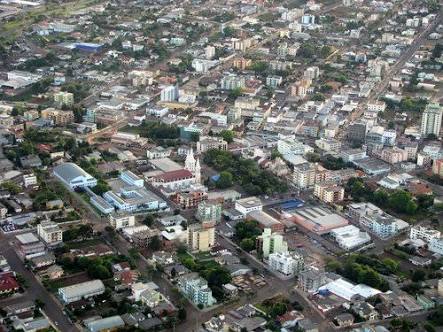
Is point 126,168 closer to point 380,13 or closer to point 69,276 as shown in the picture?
point 69,276

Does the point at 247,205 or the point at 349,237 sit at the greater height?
the point at 247,205

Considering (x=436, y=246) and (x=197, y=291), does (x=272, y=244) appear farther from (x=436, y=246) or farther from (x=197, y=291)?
(x=436, y=246)

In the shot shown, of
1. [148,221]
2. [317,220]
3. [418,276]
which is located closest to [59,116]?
[148,221]

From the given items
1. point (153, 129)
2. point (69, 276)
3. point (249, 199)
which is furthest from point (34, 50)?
point (69, 276)

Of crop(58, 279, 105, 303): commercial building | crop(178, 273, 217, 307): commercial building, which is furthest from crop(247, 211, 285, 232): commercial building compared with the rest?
crop(58, 279, 105, 303): commercial building

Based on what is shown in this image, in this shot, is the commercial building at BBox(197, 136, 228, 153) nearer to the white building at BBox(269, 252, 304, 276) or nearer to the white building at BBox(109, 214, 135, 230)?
the white building at BBox(109, 214, 135, 230)

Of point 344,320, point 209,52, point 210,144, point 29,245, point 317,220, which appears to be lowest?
point 344,320

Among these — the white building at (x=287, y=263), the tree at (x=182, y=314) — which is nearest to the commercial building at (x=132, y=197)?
the white building at (x=287, y=263)
